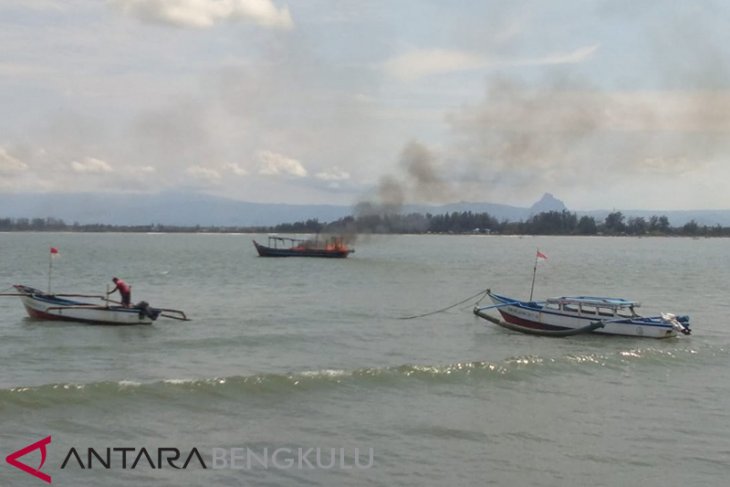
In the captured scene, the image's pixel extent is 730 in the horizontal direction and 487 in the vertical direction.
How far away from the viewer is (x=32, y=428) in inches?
755

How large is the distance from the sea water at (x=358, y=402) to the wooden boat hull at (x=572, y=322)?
0.58 m

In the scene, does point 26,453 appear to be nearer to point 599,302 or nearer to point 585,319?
point 585,319

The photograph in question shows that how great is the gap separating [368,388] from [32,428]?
910 cm

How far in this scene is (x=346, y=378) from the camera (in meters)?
24.9

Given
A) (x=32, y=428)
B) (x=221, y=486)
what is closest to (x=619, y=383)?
(x=221, y=486)

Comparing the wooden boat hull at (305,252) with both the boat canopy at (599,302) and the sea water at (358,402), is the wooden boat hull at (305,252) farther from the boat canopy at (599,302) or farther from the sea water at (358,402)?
the boat canopy at (599,302)

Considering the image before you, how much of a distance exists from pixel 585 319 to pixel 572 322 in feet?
1.84

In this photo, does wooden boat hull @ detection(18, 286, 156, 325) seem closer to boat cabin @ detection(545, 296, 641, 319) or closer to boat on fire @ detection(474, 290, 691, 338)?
boat on fire @ detection(474, 290, 691, 338)

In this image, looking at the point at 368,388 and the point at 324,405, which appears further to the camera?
the point at 368,388

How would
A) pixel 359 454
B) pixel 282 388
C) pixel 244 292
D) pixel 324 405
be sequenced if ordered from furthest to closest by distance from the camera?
1. pixel 244 292
2. pixel 282 388
3. pixel 324 405
4. pixel 359 454

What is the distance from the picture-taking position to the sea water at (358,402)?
54.6 ft

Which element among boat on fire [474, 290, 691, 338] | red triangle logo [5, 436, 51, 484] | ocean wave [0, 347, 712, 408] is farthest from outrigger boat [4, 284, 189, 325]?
Result: red triangle logo [5, 436, 51, 484]

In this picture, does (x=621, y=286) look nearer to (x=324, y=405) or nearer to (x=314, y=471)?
(x=324, y=405)

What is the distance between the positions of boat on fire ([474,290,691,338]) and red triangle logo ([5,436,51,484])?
23.1 metres
